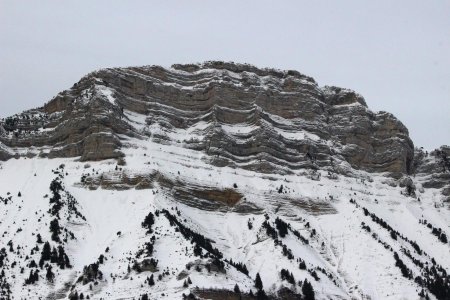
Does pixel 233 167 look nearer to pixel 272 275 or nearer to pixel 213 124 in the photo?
pixel 213 124

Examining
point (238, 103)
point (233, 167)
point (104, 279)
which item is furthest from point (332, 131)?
point (104, 279)

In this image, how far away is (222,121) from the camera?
164375mm

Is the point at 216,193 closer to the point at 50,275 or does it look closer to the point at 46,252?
the point at 46,252

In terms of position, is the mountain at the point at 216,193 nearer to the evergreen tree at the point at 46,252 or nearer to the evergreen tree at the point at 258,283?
the evergreen tree at the point at 258,283

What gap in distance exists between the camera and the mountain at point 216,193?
4011 inches

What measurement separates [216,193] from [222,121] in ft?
106

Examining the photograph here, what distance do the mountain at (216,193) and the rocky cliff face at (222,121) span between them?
42 cm

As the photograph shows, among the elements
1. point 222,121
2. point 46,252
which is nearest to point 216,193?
point 222,121

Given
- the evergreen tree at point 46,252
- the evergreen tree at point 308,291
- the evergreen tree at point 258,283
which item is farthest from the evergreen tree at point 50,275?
the evergreen tree at point 308,291

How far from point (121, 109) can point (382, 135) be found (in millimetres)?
60721

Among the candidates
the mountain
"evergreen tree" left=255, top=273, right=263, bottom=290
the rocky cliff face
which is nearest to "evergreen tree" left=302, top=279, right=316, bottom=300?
the mountain

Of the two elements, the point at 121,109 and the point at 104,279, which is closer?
the point at 104,279

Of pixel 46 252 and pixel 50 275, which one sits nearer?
pixel 50 275

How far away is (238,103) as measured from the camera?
170500 mm
